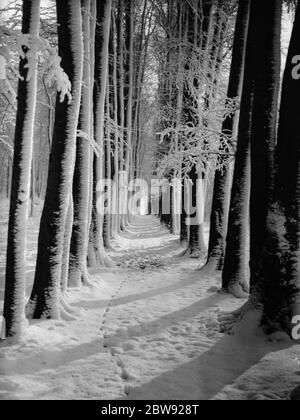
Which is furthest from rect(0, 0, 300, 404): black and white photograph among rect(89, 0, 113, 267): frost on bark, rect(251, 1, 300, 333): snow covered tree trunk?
rect(89, 0, 113, 267): frost on bark

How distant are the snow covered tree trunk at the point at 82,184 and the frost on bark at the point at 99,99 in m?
1.42

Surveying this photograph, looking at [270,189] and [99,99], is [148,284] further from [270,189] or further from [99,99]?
[99,99]

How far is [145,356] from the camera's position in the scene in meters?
4.84

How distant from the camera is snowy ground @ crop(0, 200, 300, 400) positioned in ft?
12.8

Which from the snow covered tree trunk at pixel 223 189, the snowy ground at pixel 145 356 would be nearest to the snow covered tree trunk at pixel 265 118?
the snowy ground at pixel 145 356

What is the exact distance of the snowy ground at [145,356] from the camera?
3.91 meters

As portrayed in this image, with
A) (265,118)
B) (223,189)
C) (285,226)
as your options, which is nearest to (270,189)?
(285,226)

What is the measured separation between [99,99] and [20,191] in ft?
19.9

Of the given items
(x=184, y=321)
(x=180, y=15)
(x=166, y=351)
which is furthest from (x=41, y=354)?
(x=180, y=15)

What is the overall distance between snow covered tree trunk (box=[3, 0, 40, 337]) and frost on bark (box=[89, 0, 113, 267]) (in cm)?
470

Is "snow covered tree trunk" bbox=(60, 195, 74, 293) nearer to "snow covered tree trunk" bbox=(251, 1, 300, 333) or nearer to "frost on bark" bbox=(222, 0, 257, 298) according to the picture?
"frost on bark" bbox=(222, 0, 257, 298)

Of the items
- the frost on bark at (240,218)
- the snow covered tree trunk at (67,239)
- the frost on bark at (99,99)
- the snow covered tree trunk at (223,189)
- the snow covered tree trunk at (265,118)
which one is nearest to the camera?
the snow covered tree trunk at (265,118)

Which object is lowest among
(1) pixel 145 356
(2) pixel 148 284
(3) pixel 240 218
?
(2) pixel 148 284

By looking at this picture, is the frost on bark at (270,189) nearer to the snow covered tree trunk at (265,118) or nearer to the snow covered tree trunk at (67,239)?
the snow covered tree trunk at (265,118)
